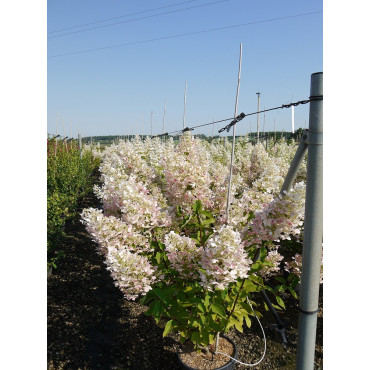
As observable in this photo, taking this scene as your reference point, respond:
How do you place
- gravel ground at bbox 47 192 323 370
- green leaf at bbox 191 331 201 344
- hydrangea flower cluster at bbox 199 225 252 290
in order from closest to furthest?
1. hydrangea flower cluster at bbox 199 225 252 290
2. green leaf at bbox 191 331 201 344
3. gravel ground at bbox 47 192 323 370

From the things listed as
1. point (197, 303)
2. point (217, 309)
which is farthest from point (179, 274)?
point (217, 309)

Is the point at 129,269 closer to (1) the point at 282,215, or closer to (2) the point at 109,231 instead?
(2) the point at 109,231

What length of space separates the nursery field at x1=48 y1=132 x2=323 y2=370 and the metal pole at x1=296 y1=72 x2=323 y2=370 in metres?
0.24

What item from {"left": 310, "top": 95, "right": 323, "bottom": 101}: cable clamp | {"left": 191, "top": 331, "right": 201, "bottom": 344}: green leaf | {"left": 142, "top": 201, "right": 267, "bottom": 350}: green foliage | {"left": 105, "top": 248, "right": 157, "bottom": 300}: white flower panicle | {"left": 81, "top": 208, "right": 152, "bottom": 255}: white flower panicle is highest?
{"left": 310, "top": 95, "right": 323, "bottom": 101}: cable clamp

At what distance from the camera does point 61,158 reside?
11.1 meters

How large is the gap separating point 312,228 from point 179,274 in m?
0.94

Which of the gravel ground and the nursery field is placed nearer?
the nursery field

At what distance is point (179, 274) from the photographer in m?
1.91

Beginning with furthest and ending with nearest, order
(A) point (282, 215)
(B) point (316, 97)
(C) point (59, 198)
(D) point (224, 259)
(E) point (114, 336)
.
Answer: (C) point (59, 198)
(E) point (114, 336)
(A) point (282, 215)
(D) point (224, 259)
(B) point (316, 97)

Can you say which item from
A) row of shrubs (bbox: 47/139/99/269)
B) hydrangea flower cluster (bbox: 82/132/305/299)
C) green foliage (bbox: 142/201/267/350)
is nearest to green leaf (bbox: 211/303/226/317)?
green foliage (bbox: 142/201/267/350)

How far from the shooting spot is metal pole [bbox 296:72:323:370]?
1253 mm

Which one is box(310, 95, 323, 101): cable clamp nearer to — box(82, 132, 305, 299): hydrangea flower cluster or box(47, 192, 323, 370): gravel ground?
box(82, 132, 305, 299): hydrangea flower cluster
